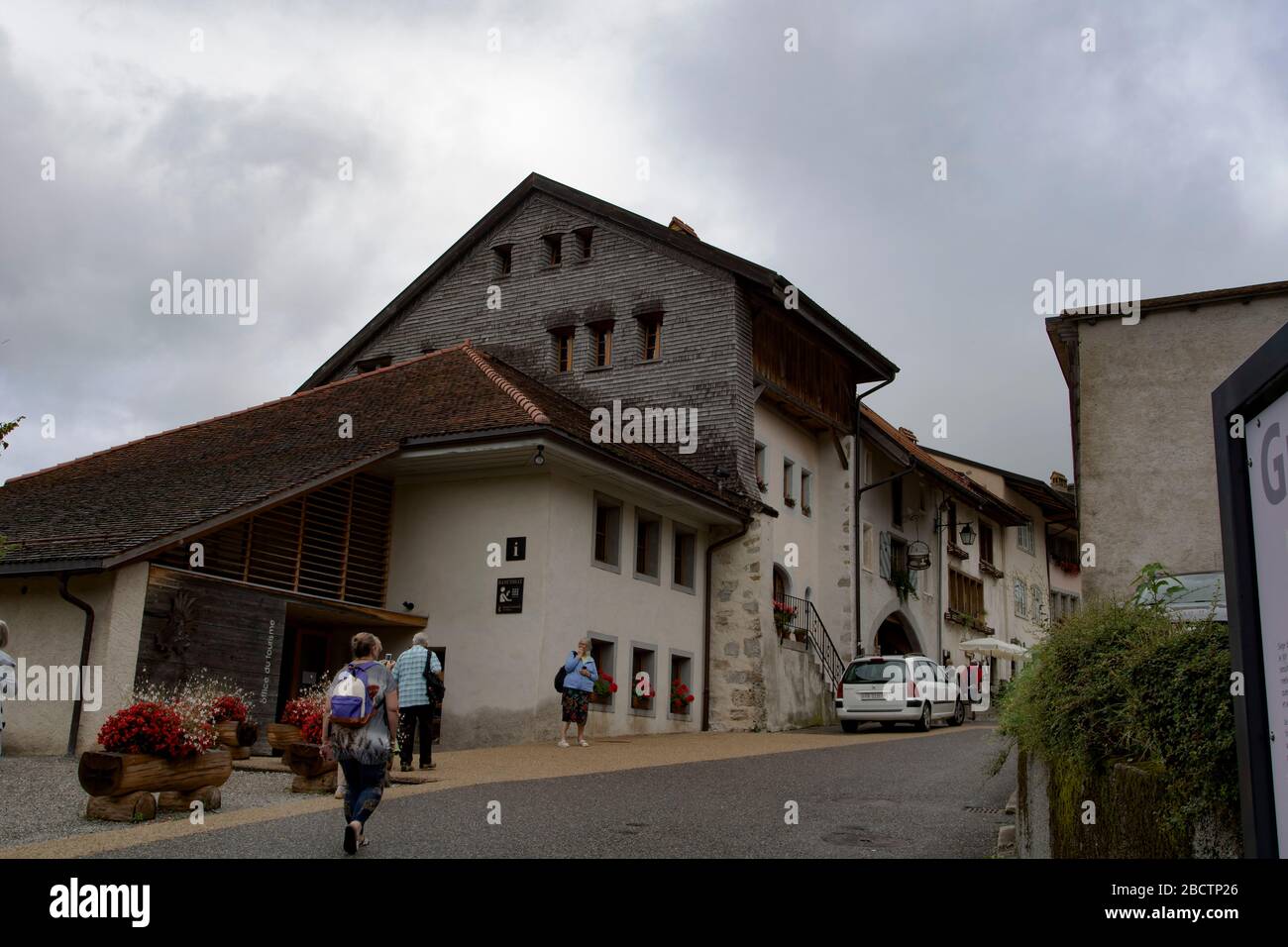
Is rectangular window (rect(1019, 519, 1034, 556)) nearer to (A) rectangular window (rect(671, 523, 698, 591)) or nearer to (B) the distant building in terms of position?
(A) rectangular window (rect(671, 523, 698, 591))

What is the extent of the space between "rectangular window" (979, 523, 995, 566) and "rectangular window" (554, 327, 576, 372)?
2075 cm

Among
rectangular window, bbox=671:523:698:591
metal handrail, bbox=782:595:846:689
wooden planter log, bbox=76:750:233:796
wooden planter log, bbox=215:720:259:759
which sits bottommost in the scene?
wooden planter log, bbox=76:750:233:796

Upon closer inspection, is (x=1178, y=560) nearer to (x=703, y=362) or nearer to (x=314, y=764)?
(x=703, y=362)

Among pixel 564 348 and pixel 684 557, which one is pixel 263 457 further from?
pixel 564 348

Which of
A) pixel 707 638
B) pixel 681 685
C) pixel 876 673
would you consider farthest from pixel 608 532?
pixel 876 673

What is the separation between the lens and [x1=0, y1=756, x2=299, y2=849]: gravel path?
31.3ft

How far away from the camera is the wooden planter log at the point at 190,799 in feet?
34.3

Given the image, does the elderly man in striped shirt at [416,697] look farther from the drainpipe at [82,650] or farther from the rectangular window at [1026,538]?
the rectangular window at [1026,538]

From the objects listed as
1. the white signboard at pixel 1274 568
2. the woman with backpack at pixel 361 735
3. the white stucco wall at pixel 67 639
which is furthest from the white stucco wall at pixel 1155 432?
the white signboard at pixel 1274 568

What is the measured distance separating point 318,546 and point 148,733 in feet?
33.4

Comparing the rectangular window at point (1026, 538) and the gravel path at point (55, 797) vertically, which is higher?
the rectangular window at point (1026, 538)

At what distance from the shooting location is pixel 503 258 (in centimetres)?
2986

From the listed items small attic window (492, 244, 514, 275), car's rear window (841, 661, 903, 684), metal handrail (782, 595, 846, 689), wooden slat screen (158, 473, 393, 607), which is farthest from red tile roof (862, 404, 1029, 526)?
wooden slat screen (158, 473, 393, 607)

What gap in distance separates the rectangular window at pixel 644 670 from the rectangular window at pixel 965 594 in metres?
18.2
